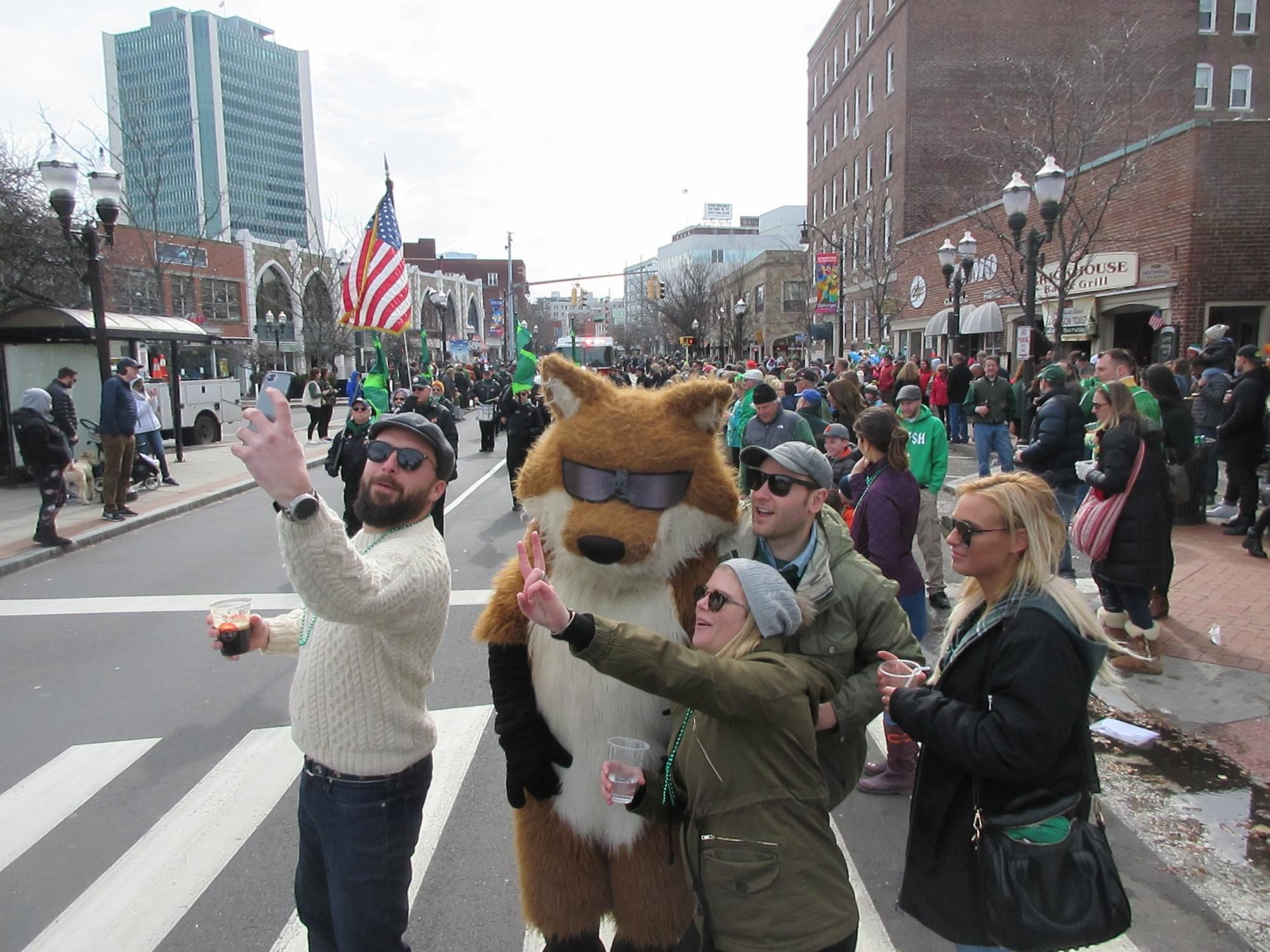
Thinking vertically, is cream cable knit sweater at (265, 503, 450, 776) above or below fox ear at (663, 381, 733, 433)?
below

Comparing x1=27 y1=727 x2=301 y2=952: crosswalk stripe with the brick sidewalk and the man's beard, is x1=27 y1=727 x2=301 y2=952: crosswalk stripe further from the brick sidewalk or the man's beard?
the brick sidewalk

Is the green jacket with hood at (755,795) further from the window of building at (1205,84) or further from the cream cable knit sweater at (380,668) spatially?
the window of building at (1205,84)

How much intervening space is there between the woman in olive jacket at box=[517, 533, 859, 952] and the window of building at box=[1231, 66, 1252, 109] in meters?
37.8

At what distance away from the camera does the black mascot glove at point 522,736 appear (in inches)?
91.4

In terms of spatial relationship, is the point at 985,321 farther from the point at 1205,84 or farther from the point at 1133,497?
the point at 1205,84

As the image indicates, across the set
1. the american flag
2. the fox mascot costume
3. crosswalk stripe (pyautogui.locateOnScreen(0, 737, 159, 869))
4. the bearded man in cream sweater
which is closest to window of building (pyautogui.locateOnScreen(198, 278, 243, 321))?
the american flag

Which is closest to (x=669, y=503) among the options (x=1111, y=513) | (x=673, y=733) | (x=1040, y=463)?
(x=673, y=733)

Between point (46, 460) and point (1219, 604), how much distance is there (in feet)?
37.5

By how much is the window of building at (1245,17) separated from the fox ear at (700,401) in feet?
125

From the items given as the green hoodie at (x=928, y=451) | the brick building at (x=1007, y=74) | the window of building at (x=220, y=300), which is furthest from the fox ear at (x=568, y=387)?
the window of building at (x=220, y=300)

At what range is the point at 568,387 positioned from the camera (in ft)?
8.54

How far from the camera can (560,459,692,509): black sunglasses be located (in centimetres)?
242

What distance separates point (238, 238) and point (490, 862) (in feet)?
167

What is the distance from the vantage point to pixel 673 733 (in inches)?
88.0
